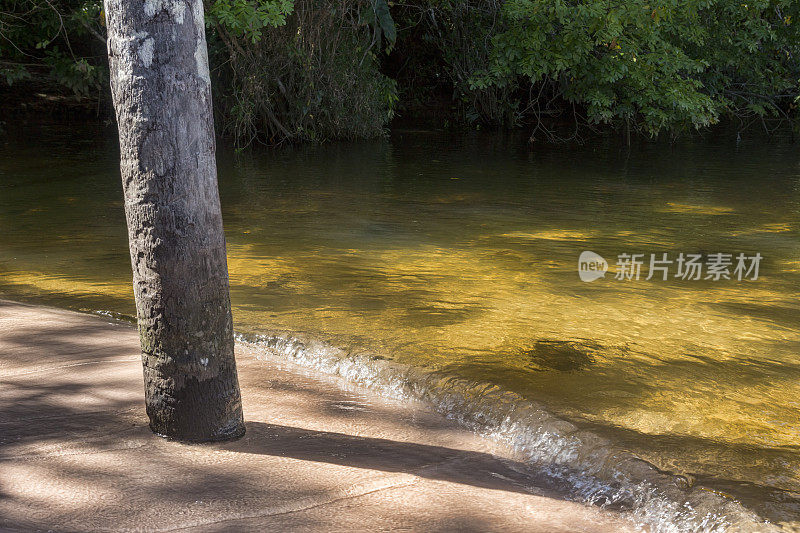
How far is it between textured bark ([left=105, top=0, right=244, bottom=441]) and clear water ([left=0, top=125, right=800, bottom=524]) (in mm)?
1467

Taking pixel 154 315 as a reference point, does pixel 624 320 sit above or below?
below

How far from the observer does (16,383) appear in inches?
145

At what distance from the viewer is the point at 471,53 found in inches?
698

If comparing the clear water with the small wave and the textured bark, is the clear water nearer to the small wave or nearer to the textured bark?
the small wave

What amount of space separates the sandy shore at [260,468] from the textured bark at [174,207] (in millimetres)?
282

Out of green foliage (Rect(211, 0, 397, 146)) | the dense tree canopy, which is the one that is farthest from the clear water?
green foliage (Rect(211, 0, 397, 146))

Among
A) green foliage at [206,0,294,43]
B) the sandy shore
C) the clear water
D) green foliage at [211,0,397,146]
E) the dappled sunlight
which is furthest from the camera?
green foliage at [211,0,397,146]

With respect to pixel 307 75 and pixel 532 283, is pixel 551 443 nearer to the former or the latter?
pixel 532 283

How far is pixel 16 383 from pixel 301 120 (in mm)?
12598

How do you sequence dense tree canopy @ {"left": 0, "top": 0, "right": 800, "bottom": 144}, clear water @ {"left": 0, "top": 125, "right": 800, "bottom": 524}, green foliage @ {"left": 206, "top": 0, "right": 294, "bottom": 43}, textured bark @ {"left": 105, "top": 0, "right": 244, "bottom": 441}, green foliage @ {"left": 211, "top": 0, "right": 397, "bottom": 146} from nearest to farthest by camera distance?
1. textured bark @ {"left": 105, "top": 0, "right": 244, "bottom": 441}
2. clear water @ {"left": 0, "top": 125, "right": 800, "bottom": 524}
3. green foliage @ {"left": 206, "top": 0, "right": 294, "bottom": 43}
4. dense tree canopy @ {"left": 0, "top": 0, "right": 800, "bottom": 144}
5. green foliage @ {"left": 211, "top": 0, "right": 397, "bottom": 146}

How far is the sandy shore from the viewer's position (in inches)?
106

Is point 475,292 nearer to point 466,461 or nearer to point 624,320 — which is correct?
point 624,320

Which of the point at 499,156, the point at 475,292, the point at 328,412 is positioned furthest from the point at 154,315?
the point at 499,156

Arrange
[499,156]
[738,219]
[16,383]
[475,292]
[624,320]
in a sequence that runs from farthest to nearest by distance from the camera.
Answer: [499,156] → [738,219] → [475,292] → [624,320] → [16,383]
